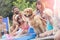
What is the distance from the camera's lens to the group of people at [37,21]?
140 centimetres

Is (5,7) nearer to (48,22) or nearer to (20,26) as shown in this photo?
(20,26)

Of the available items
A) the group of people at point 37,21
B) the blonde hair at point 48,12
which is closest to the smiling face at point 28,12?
the group of people at point 37,21

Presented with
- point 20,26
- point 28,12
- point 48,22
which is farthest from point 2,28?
point 48,22

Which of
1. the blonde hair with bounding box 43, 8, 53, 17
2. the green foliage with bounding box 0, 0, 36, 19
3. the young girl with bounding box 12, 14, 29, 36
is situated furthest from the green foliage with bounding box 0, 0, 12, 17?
the blonde hair with bounding box 43, 8, 53, 17

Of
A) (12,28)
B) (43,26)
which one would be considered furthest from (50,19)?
(12,28)

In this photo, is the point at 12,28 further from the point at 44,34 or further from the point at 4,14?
the point at 44,34

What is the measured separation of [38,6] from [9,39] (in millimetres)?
368

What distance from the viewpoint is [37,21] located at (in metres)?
1.42

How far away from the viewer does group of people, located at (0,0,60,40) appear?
140 cm

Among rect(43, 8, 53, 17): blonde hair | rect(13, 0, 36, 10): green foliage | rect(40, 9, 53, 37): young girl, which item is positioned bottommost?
rect(40, 9, 53, 37): young girl

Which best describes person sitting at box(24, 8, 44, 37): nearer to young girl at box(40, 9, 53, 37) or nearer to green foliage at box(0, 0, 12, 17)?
young girl at box(40, 9, 53, 37)

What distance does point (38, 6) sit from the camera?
4.67 feet

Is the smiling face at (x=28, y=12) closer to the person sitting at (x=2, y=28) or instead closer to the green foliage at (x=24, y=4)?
the green foliage at (x=24, y=4)

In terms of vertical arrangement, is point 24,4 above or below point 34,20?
above
